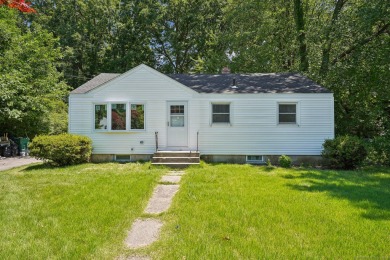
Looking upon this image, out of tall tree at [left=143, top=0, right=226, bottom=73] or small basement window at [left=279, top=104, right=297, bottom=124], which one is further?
tall tree at [left=143, top=0, right=226, bottom=73]

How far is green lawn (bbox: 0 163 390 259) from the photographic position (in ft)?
12.3

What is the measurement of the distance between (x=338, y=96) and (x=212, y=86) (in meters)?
7.47

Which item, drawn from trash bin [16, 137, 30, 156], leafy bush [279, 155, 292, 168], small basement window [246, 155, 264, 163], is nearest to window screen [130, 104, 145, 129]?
small basement window [246, 155, 264, 163]

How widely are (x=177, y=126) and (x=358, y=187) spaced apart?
7485mm

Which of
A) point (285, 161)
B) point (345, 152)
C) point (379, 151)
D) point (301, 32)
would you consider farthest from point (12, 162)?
point (301, 32)

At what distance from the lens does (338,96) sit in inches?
601

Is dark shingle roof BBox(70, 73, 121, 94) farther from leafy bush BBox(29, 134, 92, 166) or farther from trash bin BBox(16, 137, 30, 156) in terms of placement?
trash bin BBox(16, 137, 30, 156)

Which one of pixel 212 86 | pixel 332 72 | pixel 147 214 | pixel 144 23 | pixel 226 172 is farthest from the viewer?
pixel 144 23

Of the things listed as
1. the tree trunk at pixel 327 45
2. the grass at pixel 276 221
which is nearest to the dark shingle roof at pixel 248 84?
the tree trunk at pixel 327 45

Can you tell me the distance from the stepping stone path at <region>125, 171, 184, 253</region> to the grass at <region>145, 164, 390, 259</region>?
7.1 inches

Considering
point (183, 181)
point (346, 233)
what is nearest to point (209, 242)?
point (346, 233)

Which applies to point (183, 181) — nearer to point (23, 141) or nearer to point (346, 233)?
point (346, 233)

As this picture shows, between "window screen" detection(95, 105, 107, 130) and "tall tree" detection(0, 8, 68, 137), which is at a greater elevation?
"tall tree" detection(0, 8, 68, 137)

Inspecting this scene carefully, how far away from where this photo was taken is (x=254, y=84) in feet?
44.2
